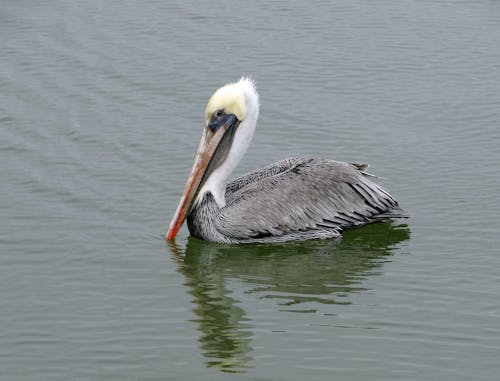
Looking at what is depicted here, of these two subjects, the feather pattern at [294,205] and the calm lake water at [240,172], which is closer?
the calm lake water at [240,172]

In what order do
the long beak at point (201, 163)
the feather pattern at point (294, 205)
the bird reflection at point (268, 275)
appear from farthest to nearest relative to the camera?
the long beak at point (201, 163) < the feather pattern at point (294, 205) < the bird reflection at point (268, 275)

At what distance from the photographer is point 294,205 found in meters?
9.20

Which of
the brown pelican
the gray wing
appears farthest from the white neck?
the gray wing

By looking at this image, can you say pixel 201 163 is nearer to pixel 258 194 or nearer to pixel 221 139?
pixel 221 139

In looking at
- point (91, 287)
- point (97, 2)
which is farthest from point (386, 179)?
point (97, 2)

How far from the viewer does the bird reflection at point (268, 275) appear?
743cm

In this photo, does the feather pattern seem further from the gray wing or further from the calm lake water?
the calm lake water

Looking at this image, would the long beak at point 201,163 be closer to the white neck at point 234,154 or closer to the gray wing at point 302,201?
the white neck at point 234,154

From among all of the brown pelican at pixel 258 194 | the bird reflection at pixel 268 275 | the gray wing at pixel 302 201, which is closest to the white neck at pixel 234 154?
the brown pelican at pixel 258 194

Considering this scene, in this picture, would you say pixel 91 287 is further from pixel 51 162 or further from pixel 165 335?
pixel 51 162

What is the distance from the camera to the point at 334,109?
38.2ft

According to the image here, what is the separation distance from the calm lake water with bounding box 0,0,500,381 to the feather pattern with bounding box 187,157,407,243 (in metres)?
0.13

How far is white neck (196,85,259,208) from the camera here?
922cm

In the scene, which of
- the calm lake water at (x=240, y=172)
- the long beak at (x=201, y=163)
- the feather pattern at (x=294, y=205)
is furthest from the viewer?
the long beak at (x=201, y=163)
